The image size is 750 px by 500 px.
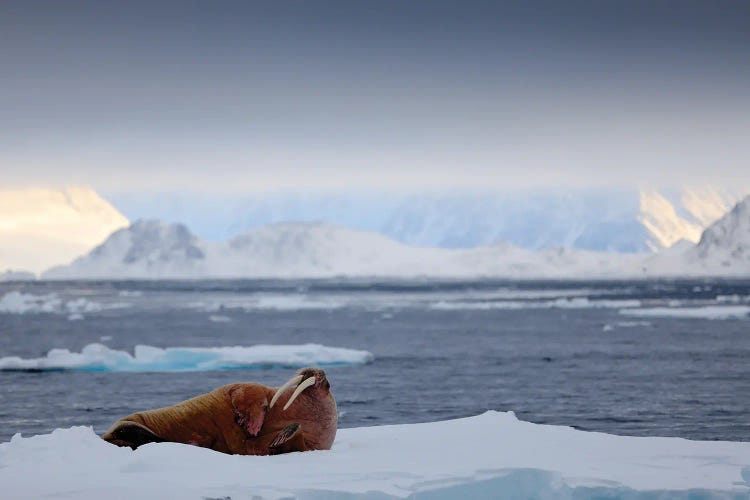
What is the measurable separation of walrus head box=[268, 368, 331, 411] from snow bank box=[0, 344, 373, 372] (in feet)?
60.3

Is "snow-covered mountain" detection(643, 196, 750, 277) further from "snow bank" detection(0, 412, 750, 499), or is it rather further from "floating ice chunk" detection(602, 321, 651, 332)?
"snow bank" detection(0, 412, 750, 499)

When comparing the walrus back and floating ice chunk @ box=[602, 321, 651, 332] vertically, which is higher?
the walrus back

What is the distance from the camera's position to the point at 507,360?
31250 millimetres

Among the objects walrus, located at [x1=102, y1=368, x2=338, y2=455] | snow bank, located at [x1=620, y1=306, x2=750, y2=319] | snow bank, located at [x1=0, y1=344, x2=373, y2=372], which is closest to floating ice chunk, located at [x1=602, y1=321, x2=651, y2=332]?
snow bank, located at [x1=620, y1=306, x2=750, y2=319]

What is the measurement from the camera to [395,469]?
8.56m

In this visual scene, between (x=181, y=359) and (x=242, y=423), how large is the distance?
18.9 m

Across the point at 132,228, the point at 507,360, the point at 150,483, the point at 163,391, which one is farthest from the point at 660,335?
the point at 132,228

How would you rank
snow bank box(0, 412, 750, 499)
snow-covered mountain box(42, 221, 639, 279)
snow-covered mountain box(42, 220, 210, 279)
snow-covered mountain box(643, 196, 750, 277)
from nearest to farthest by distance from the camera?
snow bank box(0, 412, 750, 499), snow-covered mountain box(643, 196, 750, 277), snow-covered mountain box(42, 220, 210, 279), snow-covered mountain box(42, 221, 639, 279)

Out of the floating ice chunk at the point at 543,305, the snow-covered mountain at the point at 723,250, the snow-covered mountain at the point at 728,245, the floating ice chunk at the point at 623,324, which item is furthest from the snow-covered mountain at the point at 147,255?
the floating ice chunk at the point at 623,324

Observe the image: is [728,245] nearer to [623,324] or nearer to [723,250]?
[723,250]

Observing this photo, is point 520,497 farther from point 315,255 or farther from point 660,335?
point 315,255

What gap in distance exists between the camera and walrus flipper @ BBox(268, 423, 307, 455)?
9.38 m

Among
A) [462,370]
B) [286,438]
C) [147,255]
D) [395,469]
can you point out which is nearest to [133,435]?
[286,438]

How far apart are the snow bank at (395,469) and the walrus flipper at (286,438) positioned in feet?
0.48
